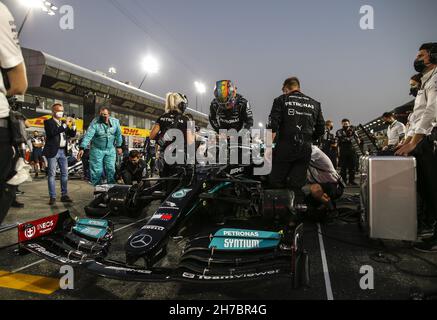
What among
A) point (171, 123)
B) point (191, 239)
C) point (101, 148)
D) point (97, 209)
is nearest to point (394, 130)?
point (171, 123)

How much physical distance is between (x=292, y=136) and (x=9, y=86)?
295 cm

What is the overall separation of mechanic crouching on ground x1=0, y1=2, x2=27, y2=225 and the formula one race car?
75 centimetres

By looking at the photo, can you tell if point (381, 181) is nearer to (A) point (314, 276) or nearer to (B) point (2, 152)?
(A) point (314, 276)

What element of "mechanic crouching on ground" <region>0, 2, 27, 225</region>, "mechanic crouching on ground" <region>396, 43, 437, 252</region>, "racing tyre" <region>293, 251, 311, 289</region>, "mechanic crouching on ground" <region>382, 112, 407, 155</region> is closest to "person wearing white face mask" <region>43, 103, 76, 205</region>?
"mechanic crouching on ground" <region>0, 2, 27, 225</region>

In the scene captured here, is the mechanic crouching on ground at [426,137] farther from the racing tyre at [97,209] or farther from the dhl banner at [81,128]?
the dhl banner at [81,128]

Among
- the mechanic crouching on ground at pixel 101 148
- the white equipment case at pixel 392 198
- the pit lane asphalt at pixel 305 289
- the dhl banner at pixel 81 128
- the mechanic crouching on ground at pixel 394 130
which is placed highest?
the dhl banner at pixel 81 128

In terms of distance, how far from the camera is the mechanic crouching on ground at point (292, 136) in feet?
11.9

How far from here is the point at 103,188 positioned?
11.6 ft

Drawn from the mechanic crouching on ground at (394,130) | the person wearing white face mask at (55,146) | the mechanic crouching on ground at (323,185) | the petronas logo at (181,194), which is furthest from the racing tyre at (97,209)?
the mechanic crouching on ground at (394,130)

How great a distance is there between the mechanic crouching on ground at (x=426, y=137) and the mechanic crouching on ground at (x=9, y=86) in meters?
3.43

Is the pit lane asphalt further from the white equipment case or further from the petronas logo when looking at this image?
the petronas logo

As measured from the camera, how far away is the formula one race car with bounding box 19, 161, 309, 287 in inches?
73.0

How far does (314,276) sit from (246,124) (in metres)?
2.77
